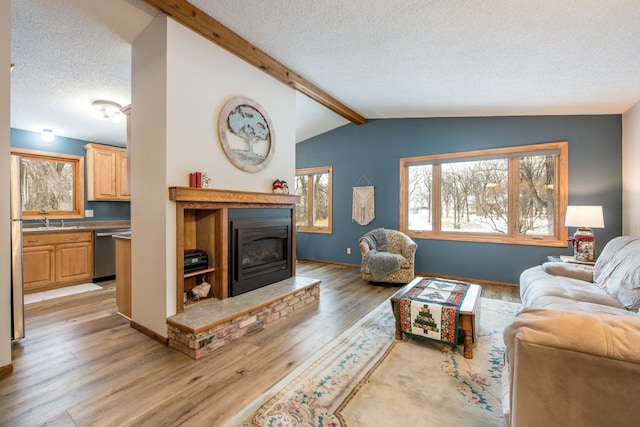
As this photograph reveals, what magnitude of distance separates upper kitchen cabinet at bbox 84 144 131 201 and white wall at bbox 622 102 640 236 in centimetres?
691

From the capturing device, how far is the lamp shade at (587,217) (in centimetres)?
321

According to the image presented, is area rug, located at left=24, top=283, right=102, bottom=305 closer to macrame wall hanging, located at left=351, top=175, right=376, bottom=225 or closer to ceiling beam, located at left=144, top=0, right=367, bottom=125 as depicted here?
ceiling beam, located at left=144, top=0, right=367, bottom=125

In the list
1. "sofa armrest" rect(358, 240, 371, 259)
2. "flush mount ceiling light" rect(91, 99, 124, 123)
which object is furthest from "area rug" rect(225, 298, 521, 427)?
"flush mount ceiling light" rect(91, 99, 124, 123)

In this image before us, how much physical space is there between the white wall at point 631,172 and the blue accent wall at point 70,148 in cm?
745

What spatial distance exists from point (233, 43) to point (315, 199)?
3879 millimetres

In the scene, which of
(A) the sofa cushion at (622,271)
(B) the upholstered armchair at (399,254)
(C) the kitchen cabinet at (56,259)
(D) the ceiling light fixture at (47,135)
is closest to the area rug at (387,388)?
(A) the sofa cushion at (622,271)

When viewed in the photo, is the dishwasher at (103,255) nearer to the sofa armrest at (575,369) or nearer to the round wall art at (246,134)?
the round wall art at (246,134)

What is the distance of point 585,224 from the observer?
324cm

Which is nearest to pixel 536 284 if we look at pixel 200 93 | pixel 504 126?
pixel 504 126

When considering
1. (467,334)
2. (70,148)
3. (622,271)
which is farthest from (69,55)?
(622,271)

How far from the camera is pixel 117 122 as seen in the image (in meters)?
4.25

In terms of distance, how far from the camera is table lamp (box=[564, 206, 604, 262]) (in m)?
3.22

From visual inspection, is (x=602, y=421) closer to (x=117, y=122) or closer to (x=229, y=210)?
(x=229, y=210)

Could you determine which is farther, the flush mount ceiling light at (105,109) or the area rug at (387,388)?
the flush mount ceiling light at (105,109)
